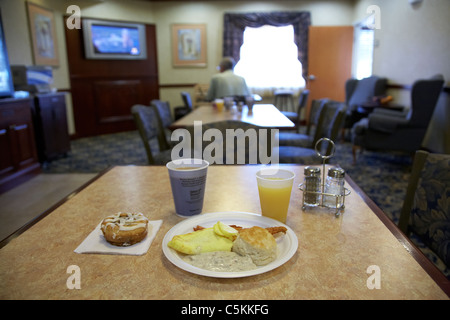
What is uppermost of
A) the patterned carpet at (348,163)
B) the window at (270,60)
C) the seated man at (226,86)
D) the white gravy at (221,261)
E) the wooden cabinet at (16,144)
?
the window at (270,60)

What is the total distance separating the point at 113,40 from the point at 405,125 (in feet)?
16.7

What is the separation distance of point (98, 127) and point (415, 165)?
6.05m

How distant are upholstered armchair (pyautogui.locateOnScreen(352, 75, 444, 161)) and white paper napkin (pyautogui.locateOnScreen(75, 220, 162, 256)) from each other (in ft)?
12.0

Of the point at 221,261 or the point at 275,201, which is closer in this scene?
Result: the point at 221,261

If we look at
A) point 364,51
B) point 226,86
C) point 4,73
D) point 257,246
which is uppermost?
point 364,51

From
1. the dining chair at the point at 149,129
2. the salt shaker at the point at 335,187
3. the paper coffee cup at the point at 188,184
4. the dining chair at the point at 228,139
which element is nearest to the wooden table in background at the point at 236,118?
the dining chair at the point at 149,129

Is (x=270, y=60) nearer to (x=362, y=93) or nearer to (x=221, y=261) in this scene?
(x=362, y=93)

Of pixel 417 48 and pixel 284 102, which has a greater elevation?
pixel 417 48

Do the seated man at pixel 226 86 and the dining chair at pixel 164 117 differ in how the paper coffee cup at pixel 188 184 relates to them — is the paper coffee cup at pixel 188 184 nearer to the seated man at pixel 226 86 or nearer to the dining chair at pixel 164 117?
the dining chair at pixel 164 117

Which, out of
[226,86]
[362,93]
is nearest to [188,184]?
[226,86]

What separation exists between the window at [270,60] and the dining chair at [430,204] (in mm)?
6127

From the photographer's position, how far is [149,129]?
8.14 ft

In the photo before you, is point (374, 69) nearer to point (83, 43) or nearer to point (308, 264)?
point (83, 43)

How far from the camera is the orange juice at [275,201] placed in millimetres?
807
